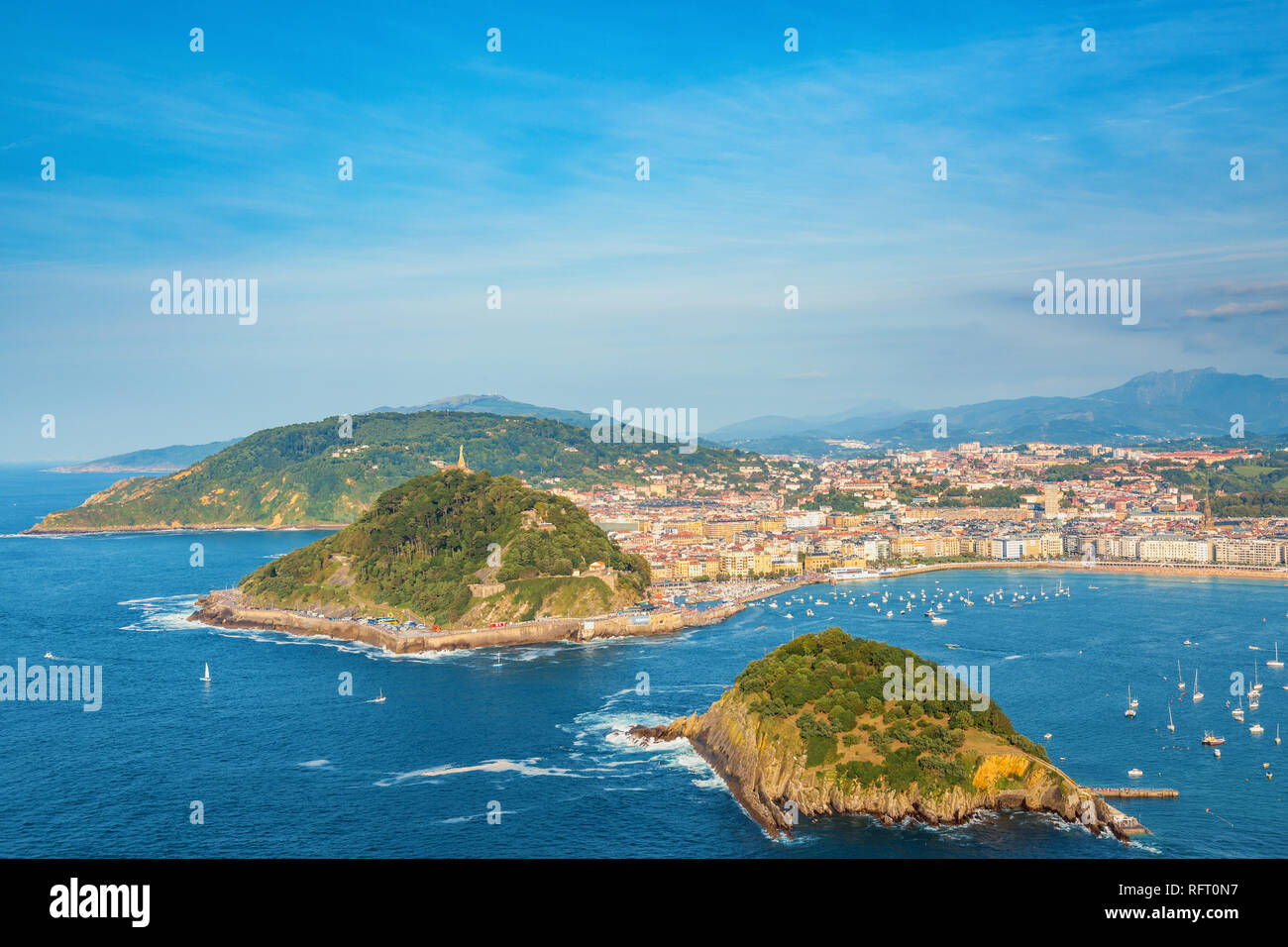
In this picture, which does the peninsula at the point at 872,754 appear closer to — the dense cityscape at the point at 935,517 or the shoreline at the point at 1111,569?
the dense cityscape at the point at 935,517

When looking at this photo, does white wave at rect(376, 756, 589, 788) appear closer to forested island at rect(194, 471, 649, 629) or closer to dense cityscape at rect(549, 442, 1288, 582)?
forested island at rect(194, 471, 649, 629)

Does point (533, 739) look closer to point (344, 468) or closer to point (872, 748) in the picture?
point (872, 748)

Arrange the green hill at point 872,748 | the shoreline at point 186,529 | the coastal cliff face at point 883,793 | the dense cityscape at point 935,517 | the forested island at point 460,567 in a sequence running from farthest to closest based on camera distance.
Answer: the shoreline at point 186,529 < the dense cityscape at point 935,517 < the forested island at point 460,567 < the green hill at point 872,748 < the coastal cliff face at point 883,793

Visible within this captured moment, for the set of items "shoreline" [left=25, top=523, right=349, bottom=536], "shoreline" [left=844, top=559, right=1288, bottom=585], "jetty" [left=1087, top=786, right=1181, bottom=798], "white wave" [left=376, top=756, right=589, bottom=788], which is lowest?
"white wave" [left=376, top=756, right=589, bottom=788]

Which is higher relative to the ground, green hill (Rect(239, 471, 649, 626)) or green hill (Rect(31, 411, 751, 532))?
green hill (Rect(31, 411, 751, 532))

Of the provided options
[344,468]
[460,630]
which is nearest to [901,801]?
[460,630]

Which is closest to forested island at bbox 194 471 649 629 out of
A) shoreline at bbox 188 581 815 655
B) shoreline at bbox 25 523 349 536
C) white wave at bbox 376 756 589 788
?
shoreline at bbox 188 581 815 655

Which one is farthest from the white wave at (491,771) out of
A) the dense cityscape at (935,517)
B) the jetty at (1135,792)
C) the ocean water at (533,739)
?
the dense cityscape at (935,517)
